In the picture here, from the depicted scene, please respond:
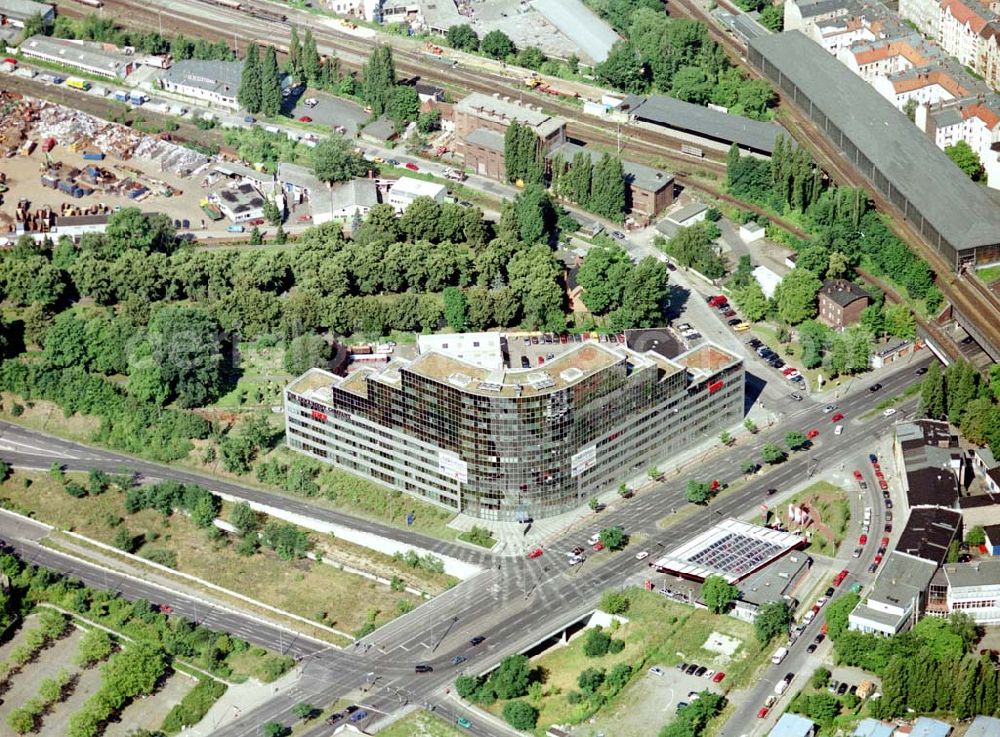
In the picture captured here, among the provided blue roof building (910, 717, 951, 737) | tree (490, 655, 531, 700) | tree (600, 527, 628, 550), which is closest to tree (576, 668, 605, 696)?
tree (490, 655, 531, 700)

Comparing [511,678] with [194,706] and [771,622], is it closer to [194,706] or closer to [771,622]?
[771,622]


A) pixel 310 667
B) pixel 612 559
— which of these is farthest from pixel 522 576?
pixel 310 667

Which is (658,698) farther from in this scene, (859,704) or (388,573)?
(388,573)

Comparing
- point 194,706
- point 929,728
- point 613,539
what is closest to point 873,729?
point 929,728

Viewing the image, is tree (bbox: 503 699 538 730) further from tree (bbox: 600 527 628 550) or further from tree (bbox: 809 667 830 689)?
tree (bbox: 600 527 628 550)

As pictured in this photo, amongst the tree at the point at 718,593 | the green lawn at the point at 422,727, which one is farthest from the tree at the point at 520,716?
the tree at the point at 718,593

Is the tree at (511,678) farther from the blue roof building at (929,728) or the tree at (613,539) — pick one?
the blue roof building at (929,728)

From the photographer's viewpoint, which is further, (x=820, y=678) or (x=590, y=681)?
(x=590, y=681)
